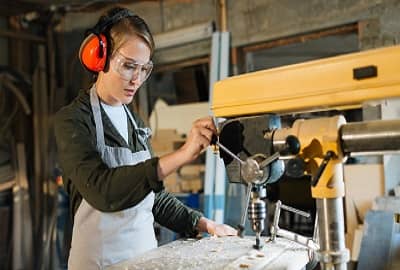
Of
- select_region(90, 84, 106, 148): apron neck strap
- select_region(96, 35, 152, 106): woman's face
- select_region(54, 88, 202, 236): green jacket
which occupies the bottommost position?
select_region(54, 88, 202, 236): green jacket

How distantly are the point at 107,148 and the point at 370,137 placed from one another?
2.38 feet

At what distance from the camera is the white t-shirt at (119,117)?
1302mm

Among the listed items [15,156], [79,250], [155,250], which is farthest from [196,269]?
[15,156]

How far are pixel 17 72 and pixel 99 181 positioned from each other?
9.94ft

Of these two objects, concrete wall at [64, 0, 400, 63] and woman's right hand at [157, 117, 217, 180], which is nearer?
woman's right hand at [157, 117, 217, 180]

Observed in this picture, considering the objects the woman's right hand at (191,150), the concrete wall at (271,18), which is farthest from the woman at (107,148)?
the concrete wall at (271,18)

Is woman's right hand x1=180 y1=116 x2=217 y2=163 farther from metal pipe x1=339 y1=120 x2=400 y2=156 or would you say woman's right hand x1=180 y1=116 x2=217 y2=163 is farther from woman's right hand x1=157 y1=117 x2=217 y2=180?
metal pipe x1=339 y1=120 x2=400 y2=156

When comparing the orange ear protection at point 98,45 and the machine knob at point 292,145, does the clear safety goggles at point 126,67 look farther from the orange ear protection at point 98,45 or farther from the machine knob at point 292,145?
the machine knob at point 292,145

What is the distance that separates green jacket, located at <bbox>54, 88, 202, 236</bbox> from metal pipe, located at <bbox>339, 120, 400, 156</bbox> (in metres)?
0.41

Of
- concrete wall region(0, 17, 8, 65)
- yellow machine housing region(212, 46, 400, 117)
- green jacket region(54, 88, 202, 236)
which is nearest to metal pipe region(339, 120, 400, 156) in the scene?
yellow machine housing region(212, 46, 400, 117)

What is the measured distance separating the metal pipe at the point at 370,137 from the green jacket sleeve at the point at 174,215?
0.66 meters

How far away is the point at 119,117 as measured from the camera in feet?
4.41

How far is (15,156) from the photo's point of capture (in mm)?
3549

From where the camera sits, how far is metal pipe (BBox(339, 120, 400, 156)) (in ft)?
2.45
